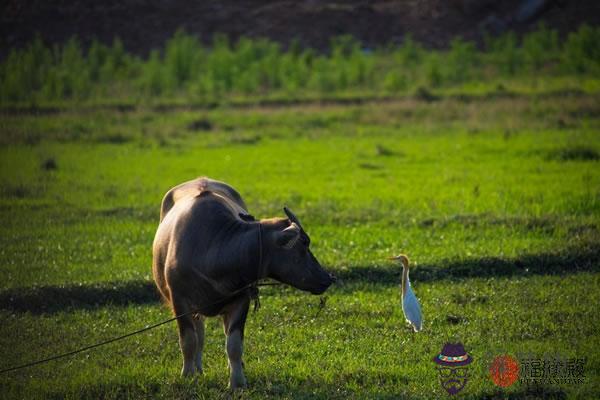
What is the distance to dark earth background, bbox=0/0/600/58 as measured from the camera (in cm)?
3891

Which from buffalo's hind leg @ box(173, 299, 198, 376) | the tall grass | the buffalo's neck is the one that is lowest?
the tall grass

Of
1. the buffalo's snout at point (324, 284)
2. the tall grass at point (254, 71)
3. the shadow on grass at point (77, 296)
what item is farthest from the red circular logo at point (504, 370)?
the tall grass at point (254, 71)

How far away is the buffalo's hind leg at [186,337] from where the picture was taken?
24.7 feet

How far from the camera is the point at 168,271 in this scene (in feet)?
24.7

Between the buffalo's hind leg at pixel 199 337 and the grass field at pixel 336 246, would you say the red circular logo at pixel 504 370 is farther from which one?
the buffalo's hind leg at pixel 199 337

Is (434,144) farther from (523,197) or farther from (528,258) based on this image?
(528,258)

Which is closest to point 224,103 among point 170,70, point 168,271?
point 170,70

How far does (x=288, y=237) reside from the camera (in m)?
7.22

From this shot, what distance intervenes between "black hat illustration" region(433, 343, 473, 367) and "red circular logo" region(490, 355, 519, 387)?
0.71 ft

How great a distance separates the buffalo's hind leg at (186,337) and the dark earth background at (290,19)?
32.0 m

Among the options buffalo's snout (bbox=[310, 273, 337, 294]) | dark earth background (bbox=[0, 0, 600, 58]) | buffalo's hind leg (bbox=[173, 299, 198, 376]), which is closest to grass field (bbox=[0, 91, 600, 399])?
buffalo's hind leg (bbox=[173, 299, 198, 376])

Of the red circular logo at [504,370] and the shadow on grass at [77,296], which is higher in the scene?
the red circular logo at [504,370]

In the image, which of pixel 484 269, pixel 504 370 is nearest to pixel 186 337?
pixel 504 370

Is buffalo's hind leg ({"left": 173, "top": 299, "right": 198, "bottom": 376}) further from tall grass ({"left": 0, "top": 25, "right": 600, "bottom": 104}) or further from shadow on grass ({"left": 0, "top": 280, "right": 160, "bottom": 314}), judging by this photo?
tall grass ({"left": 0, "top": 25, "right": 600, "bottom": 104})
